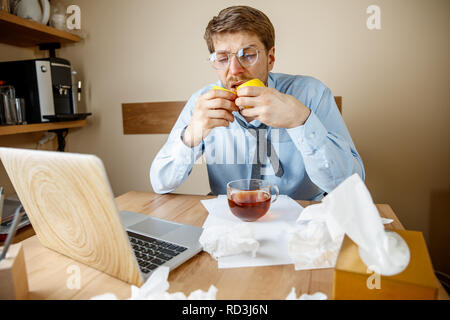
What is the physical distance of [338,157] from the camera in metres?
1.08

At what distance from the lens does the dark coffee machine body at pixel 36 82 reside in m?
2.02

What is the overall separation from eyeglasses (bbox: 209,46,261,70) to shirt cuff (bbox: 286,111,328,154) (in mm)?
416

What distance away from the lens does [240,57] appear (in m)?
1.28

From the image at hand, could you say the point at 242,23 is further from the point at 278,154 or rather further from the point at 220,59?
the point at 278,154

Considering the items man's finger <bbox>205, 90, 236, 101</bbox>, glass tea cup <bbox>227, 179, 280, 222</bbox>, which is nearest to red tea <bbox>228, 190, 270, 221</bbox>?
glass tea cup <bbox>227, 179, 280, 222</bbox>

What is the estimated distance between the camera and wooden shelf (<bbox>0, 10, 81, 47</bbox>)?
6.03 feet

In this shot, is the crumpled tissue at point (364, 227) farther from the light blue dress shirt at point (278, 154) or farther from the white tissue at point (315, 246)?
the light blue dress shirt at point (278, 154)

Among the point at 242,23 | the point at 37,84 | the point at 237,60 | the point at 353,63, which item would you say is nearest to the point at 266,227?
the point at 237,60

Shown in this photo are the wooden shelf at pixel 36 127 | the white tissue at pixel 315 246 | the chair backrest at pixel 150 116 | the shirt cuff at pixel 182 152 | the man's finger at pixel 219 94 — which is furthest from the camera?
the chair backrest at pixel 150 116

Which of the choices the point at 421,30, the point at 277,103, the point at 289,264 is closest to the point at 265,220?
the point at 289,264

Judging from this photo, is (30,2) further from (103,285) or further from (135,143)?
(103,285)

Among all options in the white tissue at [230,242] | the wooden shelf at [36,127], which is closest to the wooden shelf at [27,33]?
the wooden shelf at [36,127]

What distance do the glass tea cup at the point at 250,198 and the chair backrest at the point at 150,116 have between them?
1.48 meters

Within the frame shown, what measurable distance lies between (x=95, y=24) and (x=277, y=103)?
2074 millimetres
